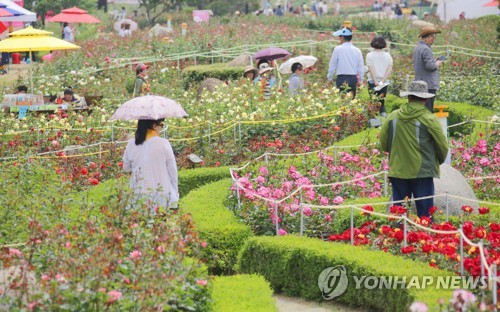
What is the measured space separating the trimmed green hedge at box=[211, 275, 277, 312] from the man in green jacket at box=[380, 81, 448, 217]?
5.35 ft

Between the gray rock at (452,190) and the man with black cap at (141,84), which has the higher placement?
the man with black cap at (141,84)

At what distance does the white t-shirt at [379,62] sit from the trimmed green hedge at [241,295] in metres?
7.88

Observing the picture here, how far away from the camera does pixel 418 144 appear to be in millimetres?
9133

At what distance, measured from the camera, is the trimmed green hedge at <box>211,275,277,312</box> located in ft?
24.6

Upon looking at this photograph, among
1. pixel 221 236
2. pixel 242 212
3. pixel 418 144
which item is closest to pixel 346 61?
pixel 242 212

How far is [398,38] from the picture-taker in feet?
98.8

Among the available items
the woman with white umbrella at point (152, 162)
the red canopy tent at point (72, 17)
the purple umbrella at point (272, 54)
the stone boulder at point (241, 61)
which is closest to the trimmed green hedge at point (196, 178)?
the woman with white umbrella at point (152, 162)

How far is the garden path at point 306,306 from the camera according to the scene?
823 centimetres

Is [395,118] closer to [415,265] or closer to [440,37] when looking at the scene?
[415,265]

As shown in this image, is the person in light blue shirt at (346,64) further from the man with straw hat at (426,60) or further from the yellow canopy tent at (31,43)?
the yellow canopy tent at (31,43)

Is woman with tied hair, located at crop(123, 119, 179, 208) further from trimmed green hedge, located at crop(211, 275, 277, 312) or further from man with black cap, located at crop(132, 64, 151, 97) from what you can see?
man with black cap, located at crop(132, 64, 151, 97)

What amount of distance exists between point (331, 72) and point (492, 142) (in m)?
3.68

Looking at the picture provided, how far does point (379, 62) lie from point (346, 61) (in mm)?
469

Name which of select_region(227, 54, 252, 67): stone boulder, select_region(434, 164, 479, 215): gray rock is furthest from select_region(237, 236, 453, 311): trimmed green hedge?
select_region(227, 54, 252, 67): stone boulder
